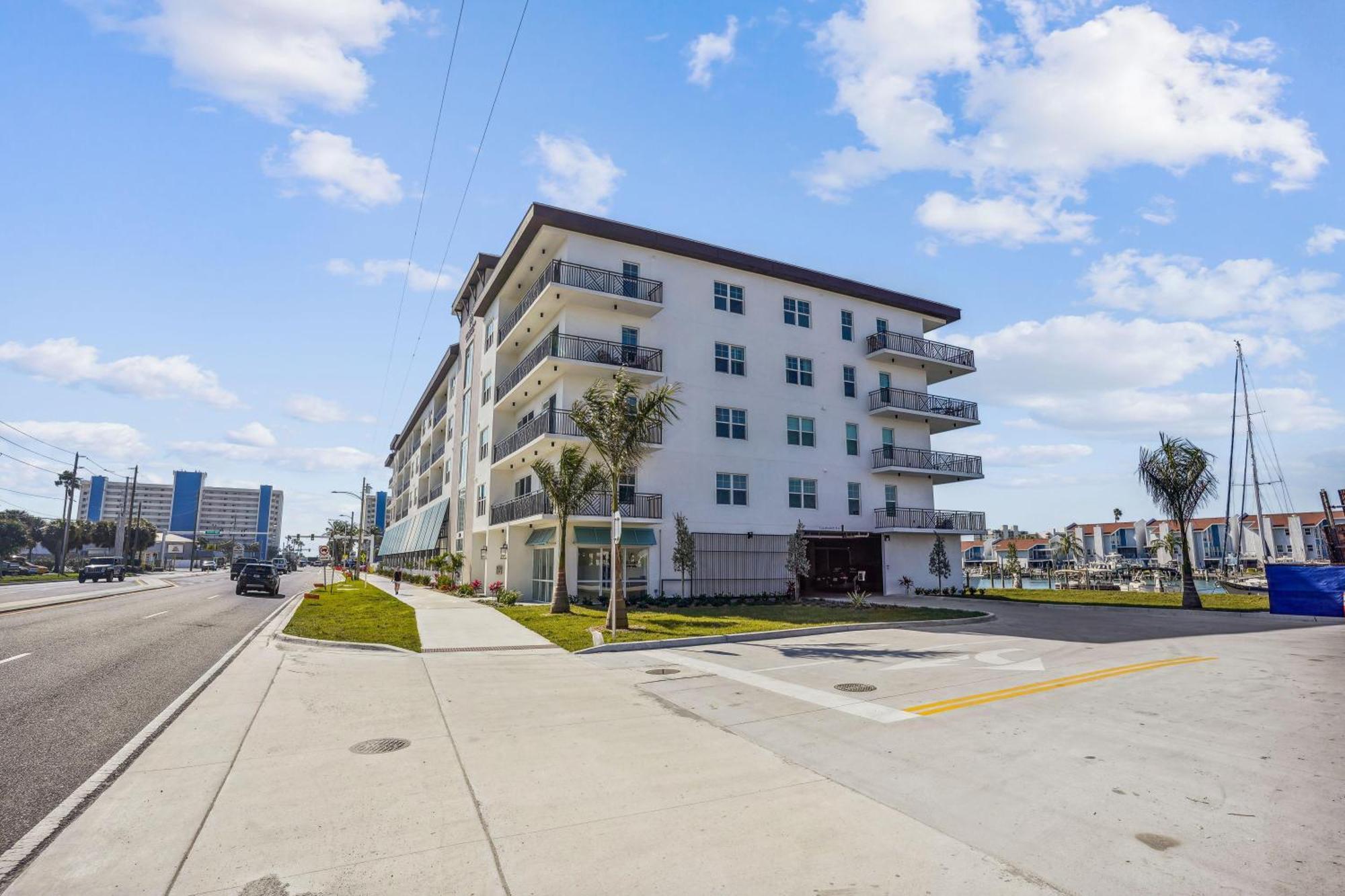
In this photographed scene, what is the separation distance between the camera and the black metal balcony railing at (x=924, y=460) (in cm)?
3641

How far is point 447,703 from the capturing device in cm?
979

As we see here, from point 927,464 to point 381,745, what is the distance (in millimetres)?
35776

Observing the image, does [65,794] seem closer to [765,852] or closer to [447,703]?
[447,703]

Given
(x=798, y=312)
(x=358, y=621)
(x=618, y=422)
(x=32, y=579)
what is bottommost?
(x=32, y=579)

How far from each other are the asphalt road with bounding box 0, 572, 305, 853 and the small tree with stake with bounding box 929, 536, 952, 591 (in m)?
31.2

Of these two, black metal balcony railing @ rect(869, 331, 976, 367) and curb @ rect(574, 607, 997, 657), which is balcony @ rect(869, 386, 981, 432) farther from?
curb @ rect(574, 607, 997, 657)

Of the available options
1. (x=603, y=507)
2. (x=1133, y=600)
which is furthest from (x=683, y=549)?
Answer: (x=1133, y=600)

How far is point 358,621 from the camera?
817 inches

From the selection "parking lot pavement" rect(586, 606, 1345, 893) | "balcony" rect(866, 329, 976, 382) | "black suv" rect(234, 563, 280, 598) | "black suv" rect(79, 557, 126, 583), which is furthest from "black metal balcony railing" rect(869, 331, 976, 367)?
"black suv" rect(79, 557, 126, 583)

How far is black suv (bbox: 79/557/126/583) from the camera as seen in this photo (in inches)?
1916

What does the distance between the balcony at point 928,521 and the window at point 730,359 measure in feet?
37.3

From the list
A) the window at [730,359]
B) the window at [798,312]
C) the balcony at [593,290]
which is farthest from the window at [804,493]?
the balcony at [593,290]

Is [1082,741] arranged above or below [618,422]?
below

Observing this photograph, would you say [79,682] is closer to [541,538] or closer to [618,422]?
[618,422]
